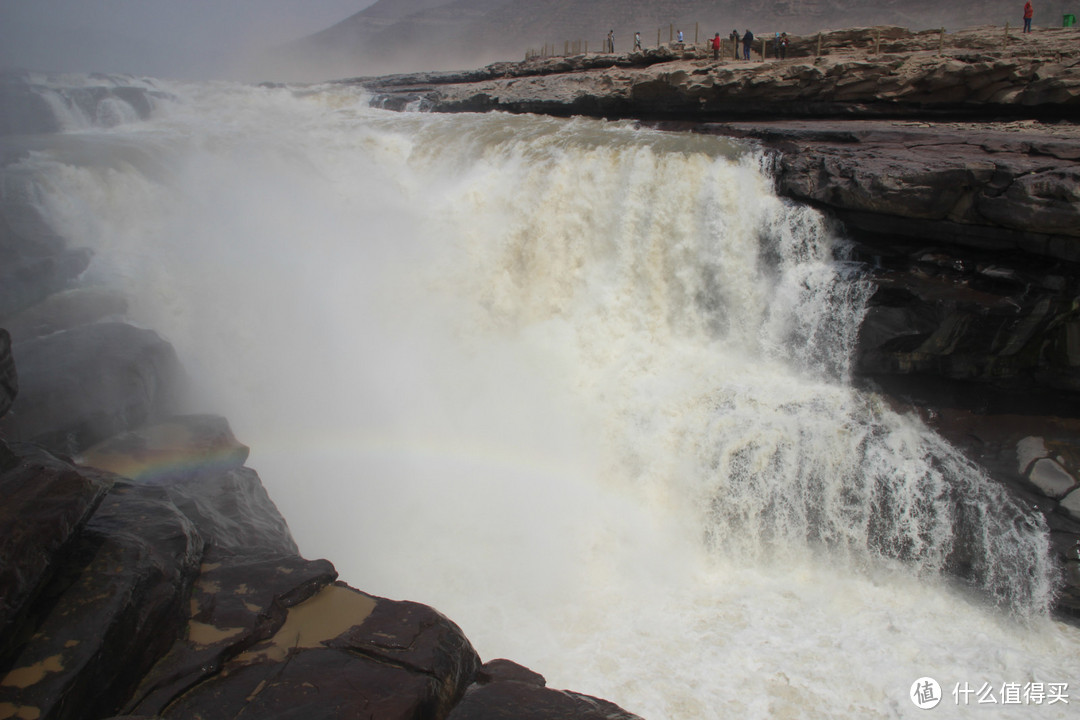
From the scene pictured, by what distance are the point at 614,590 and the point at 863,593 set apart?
2.71m

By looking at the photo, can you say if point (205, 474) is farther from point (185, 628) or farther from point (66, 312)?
point (66, 312)

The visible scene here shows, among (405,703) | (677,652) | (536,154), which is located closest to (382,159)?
(536,154)

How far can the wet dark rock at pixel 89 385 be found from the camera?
20.5 feet

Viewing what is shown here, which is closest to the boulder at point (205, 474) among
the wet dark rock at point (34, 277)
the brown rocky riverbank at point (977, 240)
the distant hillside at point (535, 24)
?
the wet dark rock at point (34, 277)

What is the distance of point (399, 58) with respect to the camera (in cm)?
5388

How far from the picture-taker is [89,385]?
22.2 ft

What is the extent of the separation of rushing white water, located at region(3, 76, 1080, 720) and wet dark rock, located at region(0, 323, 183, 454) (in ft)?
4.02

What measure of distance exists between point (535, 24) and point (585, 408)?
51016mm

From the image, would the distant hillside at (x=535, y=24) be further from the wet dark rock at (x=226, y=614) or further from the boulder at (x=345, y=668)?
the wet dark rock at (x=226, y=614)

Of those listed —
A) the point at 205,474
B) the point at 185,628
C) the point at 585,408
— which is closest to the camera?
the point at 185,628

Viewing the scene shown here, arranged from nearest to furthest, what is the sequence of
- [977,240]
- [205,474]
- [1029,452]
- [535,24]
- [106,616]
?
[106,616] < [205,474] < [1029,452] < [977,240] < [535,24]

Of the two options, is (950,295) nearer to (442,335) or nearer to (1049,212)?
(1049,212)

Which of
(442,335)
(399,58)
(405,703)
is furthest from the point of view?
(399,58)

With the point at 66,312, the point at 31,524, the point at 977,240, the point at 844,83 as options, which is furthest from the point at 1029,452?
the point at 66,312
